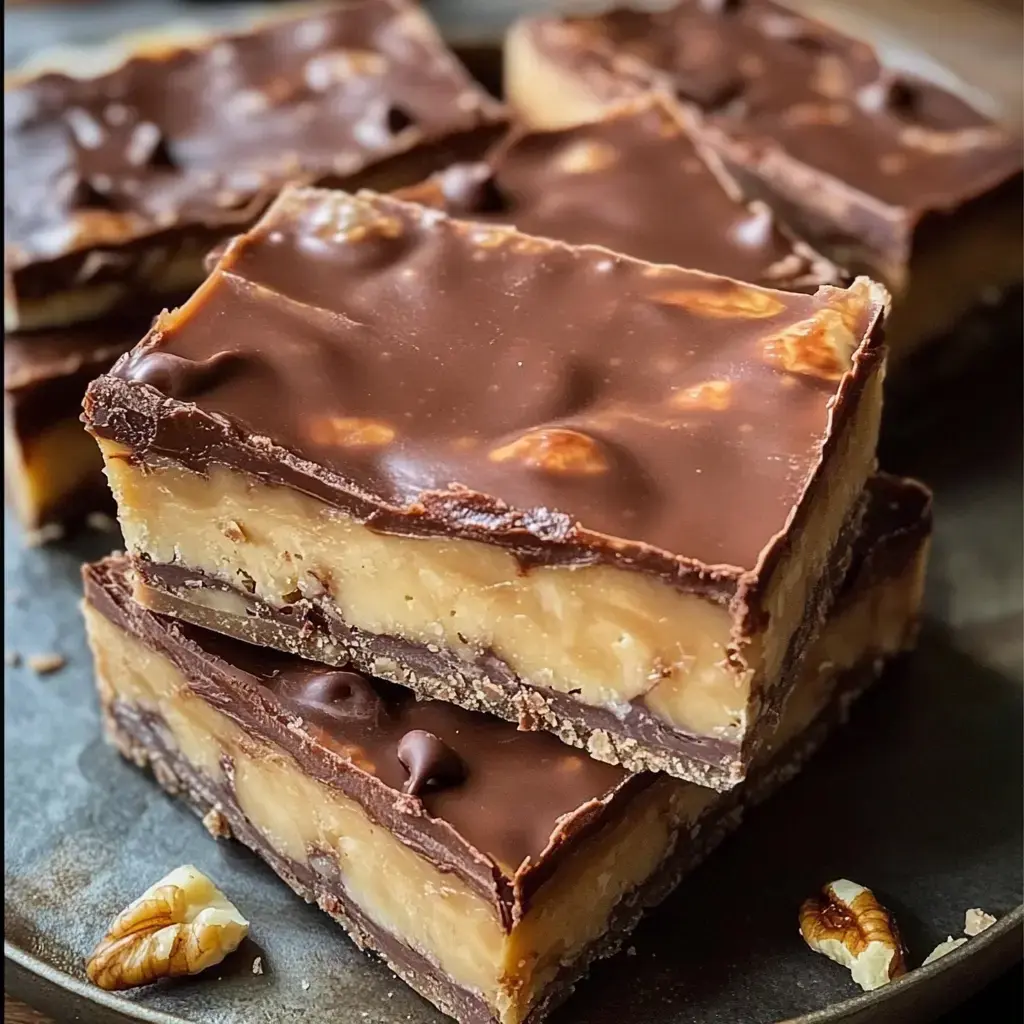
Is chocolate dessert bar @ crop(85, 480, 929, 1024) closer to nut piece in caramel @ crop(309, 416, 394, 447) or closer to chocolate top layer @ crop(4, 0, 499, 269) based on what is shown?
nut piece in caramel @ crop(309, 416, 394, 447)

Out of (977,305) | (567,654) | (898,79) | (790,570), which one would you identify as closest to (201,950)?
(567,654)

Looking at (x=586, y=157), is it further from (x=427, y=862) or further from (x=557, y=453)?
(x=427, y=862)

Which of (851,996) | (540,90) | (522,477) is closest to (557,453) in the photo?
(522,477)

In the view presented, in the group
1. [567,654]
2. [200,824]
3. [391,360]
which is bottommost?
[200,824]

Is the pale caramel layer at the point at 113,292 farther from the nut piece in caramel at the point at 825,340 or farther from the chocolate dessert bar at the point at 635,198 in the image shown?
the nut piece in caramel at the point at 825,340

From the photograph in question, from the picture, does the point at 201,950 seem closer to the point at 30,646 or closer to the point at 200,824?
the point at 200,824

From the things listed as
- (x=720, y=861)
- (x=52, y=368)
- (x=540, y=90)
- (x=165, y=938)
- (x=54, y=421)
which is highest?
(x=540, y=90)

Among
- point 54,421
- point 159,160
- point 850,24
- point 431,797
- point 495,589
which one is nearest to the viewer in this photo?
point 431,797
